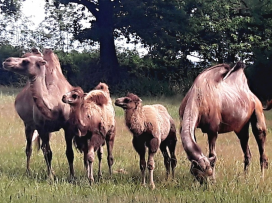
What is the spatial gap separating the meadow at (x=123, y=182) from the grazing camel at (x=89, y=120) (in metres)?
0.46

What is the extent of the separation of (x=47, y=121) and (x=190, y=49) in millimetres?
18876

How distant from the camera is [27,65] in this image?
6.80m

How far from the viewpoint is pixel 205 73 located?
22.5 feet

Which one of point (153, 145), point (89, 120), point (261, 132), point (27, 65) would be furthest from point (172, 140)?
point (27, 65)

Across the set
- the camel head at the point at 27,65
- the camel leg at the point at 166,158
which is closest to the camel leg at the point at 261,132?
the camel leg at the point at 166,158

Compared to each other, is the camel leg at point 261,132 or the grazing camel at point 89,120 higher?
the grazing camel at point 89,120

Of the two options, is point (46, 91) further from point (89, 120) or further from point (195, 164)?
point (195, 164)

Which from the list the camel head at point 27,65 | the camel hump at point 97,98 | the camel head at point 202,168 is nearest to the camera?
the camel head at point 202,168

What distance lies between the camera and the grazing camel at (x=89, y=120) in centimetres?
651

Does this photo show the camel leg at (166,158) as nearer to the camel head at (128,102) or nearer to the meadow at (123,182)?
the meadow at (123,182)

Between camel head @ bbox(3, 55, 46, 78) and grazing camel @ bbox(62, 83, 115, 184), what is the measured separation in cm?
65

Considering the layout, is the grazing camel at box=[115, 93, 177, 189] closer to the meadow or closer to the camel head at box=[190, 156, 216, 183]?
the meadow

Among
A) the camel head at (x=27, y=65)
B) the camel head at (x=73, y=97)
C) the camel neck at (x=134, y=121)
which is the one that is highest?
the camel head at (x=27, y=65)

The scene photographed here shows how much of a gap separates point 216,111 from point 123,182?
1.66 meters
